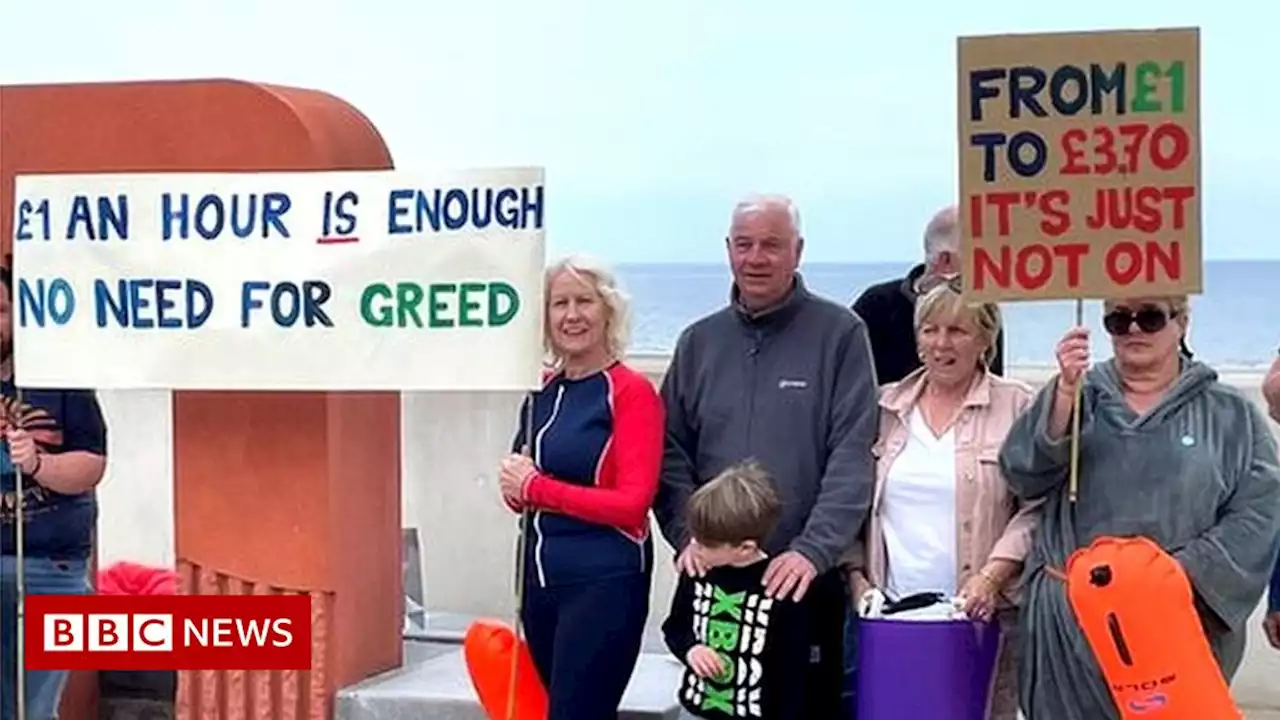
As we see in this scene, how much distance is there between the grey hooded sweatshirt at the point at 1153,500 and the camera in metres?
4.18

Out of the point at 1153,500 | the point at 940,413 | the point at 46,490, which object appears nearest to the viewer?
the point at 1153,500

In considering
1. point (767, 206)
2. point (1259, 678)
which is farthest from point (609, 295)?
point (1259, 678)

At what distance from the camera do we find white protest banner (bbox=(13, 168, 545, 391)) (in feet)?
16.8

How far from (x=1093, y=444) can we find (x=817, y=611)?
73cm

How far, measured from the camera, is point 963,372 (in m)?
4.50

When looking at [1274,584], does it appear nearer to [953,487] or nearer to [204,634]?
[953,487]

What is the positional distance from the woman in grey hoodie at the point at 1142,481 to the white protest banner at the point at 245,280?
1508 mm

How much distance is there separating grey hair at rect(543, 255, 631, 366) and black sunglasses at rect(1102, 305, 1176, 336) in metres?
1.09

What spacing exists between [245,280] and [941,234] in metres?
1.80

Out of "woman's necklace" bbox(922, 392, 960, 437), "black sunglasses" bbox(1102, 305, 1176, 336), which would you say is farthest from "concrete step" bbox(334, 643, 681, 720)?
"black sunglasses" bbox(1102, 305, 1176, 336)

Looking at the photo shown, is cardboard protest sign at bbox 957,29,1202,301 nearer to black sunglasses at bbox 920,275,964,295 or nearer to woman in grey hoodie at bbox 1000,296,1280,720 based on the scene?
woman in grey hoodie at bbox 1000,296,1280,720

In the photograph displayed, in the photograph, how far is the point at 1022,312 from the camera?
825cm

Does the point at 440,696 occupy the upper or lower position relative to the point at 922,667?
lower

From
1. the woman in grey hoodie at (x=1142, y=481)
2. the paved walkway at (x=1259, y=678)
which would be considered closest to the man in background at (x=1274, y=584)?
the woman in grey hoodie at (x=1142, y=481)
